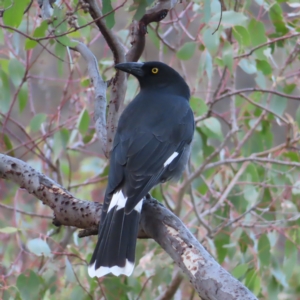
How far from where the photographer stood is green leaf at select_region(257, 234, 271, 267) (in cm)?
297

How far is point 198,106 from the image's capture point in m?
3.23

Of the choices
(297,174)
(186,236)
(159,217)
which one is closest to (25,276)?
(159,217)

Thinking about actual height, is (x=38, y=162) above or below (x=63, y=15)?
below

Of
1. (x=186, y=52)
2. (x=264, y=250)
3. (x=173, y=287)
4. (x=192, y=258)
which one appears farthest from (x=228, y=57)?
(x=192, y=258)

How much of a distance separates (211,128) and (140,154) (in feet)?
2.48

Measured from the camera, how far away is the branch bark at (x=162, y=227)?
5.22ft

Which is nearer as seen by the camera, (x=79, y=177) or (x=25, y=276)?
(x=25, y=276)

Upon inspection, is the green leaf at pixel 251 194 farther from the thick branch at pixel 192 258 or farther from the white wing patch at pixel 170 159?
Answer: the thick branch at pixel 192 258

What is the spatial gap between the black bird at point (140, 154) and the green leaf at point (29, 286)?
1.90ft

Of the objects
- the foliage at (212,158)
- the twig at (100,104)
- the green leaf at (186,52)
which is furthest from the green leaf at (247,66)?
the twig at (100,104)

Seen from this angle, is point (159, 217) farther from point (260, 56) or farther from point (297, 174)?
point (297, 174)

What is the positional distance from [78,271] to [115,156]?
39.2 inches

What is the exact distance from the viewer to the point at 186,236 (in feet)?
6.17

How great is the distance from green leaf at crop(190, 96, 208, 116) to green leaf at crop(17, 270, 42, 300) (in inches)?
48.1
